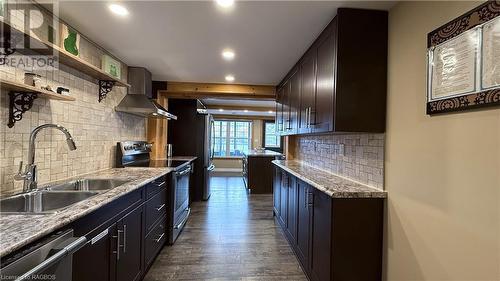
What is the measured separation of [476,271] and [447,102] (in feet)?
2.77

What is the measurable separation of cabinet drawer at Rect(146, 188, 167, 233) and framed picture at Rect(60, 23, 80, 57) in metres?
1.49

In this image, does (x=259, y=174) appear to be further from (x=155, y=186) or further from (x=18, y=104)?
(x=18, y=104)

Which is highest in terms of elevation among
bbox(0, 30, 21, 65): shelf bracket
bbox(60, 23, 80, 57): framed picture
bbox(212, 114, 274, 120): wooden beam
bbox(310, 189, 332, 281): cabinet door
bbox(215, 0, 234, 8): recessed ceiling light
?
bbox(215, 0, 234, 8): recessed ceiling light

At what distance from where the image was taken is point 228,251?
286 centimetres

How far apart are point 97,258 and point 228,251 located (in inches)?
64.5

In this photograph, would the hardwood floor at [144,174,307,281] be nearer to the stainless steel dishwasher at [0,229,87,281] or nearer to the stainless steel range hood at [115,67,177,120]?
the stainless steel dishwasher at [0,229,87,281]

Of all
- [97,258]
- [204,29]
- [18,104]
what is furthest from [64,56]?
[97,258]

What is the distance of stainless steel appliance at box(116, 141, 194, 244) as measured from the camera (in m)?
3.08

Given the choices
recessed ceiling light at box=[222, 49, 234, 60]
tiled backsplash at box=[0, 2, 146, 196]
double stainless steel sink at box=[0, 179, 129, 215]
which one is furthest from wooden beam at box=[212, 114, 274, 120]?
double stainless steel sink at box=[0, 179, 129, 215]

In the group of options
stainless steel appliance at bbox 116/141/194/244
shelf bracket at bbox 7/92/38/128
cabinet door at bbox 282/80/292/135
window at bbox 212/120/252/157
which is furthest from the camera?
window at bbox 212/120/252/157

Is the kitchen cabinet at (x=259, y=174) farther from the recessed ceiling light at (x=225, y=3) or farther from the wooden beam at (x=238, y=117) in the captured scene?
the recessed ceiling light at (x=225, y=3)

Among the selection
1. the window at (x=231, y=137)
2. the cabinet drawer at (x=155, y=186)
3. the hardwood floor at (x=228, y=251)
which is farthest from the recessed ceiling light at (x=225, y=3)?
the window at (x=231, y=137)

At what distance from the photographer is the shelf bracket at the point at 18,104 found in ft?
5.31

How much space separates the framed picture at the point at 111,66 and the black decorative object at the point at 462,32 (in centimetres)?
301
